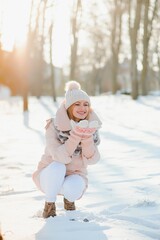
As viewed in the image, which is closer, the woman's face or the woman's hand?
the woman's hand

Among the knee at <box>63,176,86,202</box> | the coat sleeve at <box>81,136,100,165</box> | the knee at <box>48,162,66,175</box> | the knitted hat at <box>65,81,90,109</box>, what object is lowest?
the knee at <box>63,176,86,202</box>

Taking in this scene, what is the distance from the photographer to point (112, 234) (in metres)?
3.20

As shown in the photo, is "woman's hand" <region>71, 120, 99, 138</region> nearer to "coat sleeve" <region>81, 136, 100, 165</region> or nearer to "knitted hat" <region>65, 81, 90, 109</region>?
"coat sleeve" <region>81, 136, 100, 165</region>

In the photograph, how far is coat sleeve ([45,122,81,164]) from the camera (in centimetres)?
366

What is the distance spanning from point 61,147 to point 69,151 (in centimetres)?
8

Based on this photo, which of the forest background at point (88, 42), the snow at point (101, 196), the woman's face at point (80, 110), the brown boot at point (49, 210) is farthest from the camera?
the forest background at point (88, 42)

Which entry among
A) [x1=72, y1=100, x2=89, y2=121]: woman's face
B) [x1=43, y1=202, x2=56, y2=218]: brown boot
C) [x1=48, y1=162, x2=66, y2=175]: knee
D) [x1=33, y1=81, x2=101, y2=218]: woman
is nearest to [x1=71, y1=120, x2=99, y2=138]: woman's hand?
[x1=33, y1=81, x2=101, y2=218]: woman

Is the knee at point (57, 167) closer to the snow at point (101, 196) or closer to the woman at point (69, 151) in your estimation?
the woman at point (69, 151)

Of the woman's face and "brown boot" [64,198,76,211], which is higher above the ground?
the woman's face

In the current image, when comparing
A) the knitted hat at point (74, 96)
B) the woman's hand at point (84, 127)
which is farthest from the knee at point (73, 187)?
the knitted hat at point (74, 96)

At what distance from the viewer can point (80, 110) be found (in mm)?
3820

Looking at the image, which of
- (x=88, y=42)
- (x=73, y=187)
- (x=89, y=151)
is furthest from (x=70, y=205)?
(x=88, y=42)

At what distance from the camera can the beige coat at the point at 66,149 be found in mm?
3684

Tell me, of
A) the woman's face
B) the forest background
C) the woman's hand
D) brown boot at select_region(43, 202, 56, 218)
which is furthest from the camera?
the forest background
